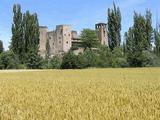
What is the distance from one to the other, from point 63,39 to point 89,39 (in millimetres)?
10282

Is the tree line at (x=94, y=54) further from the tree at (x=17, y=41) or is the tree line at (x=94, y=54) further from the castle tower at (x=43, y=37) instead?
the castle tower at (x=43, y=37)

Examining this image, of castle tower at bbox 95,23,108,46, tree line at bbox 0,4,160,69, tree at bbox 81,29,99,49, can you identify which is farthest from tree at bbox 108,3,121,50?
castle tower at bbox 95,23,108,46

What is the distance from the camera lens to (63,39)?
123000 millimetres

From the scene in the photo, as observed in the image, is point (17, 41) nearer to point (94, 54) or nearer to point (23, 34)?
point (23, 34)

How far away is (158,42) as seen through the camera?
245 feet

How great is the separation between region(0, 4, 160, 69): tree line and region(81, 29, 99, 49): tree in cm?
3393

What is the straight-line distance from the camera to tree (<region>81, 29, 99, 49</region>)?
116188 mm

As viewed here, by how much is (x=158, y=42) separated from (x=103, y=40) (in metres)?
63.5

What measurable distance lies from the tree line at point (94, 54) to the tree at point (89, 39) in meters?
33.9

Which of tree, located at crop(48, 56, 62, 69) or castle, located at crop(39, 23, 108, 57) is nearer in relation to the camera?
tree, located at crop(48, 56, 62, 69)

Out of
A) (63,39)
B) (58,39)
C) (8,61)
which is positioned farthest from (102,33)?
(8,61)

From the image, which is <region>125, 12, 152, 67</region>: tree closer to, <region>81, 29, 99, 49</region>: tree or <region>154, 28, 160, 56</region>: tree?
<region>154, 28, 160, 56</region>: tree

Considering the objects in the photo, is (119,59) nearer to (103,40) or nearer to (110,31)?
(110,31)

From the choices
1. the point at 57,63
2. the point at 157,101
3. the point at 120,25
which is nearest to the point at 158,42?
the point at 120,25
